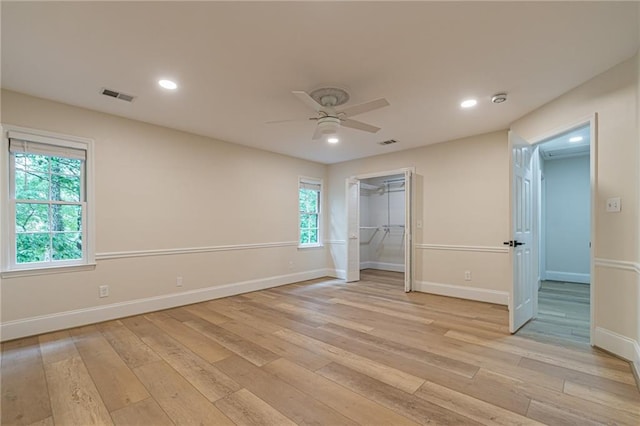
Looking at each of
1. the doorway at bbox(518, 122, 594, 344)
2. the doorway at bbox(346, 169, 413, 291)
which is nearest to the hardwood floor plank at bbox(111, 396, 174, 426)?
the doorway at bbox(346, 169, 413, 291)

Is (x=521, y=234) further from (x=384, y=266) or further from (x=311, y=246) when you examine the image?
(x=384, y=266)

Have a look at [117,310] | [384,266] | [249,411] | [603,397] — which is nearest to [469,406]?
[603,397]

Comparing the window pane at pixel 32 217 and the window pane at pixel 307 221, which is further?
the window pane at pixel 307 221

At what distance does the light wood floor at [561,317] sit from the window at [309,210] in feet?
13.4

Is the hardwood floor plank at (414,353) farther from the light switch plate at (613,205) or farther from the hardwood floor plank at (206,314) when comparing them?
the light switch plate at (613,205)

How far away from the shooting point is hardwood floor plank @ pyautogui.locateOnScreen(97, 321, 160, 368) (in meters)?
2.60

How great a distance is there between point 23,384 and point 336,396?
236cm

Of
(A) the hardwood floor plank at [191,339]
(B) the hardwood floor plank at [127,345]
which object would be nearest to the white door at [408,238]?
(A) the hardwood floor plank at [191,339]

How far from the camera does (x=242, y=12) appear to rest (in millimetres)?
1896

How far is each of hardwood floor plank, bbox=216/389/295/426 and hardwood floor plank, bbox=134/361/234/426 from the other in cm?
5

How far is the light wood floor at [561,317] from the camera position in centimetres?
307

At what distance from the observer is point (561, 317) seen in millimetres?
3713

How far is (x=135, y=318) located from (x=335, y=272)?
3.88 meters

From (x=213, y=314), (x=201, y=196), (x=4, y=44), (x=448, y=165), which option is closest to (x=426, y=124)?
(x=448, y=165)
